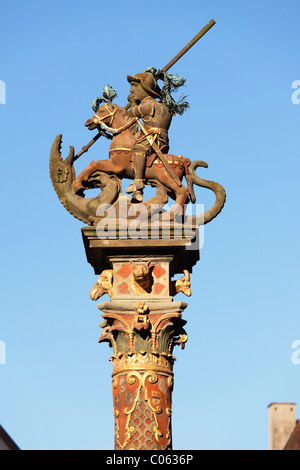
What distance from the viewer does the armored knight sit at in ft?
65.1

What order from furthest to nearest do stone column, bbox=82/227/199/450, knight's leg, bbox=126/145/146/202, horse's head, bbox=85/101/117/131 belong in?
horse's head, bbox=85/101/117/131 < knight's leg, bbox=126/145/146/202 < stone column, bbox=82/227/199/450

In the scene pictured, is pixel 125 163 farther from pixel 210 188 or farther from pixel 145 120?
pixel 210 188

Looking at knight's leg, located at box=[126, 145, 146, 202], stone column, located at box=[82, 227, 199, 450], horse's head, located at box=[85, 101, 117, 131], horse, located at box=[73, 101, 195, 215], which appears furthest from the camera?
horse's head, located at box=[85, 101, 117, 131]

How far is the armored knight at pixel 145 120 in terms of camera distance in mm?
19844

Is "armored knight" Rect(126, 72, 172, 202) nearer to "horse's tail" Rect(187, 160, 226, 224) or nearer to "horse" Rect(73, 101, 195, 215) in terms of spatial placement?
"horse" Rect(73, 101, 195, 215)

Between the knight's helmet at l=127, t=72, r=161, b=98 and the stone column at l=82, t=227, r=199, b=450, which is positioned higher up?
the knight's helmet at l=127, t=72, r=161, b=98

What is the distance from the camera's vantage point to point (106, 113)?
20.4 metres

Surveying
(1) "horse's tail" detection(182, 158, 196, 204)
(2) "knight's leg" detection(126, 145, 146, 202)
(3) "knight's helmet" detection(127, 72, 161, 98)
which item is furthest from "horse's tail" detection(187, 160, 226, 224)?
(3) "knight's helmet" detection(127, 72, 161, 98)

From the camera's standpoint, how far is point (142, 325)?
1880 centimetres

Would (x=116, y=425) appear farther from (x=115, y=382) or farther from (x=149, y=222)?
(x=149, y=222)

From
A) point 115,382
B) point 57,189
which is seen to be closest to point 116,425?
point 115,382

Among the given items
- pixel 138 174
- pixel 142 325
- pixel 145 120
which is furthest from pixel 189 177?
pixel 142 325

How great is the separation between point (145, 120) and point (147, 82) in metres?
0.71

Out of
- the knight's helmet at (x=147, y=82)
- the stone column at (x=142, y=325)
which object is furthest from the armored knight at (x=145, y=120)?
the stone column at (x=142, y=325)
